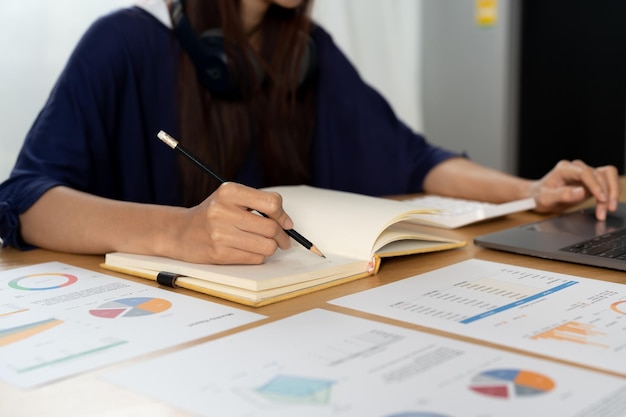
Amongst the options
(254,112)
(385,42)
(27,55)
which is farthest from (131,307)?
(385,42)

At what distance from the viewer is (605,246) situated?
98 centimetres

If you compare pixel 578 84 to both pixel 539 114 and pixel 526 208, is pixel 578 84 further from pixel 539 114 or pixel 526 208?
pixel 526 208

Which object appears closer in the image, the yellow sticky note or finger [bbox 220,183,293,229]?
finger [bbox 220,183,293,229]

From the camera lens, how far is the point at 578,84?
112 inches

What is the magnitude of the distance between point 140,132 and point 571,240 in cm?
76

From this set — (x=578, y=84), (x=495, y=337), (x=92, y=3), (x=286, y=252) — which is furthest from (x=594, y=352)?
(x=578, y=84)

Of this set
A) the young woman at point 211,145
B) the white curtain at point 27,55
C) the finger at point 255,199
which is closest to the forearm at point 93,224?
the young woman at point 211,145

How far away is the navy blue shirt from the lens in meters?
1.16

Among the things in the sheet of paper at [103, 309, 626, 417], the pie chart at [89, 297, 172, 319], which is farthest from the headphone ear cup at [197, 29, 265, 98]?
the sheet of paper at [103, 309, 626, 417]

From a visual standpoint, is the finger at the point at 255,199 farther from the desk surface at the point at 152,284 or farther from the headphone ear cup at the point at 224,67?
the headphone ear cup at the point at 224,67

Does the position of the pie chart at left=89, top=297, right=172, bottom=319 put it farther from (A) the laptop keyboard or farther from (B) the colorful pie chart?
(A) the laptop keyboard

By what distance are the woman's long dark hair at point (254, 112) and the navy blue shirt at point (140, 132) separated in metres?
0.03

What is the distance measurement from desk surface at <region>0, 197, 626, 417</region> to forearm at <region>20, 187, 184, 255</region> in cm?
2

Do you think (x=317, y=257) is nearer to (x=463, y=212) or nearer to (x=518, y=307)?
(x=518, y=307)
